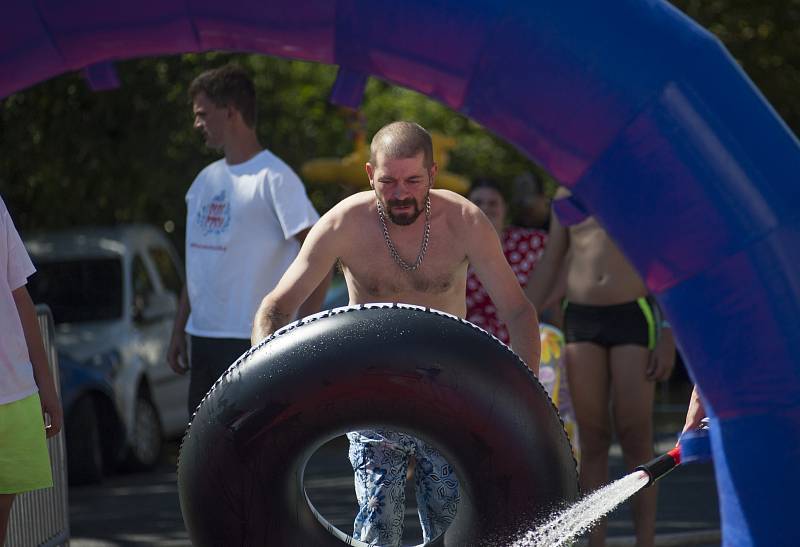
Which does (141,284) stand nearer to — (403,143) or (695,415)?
(695,415)

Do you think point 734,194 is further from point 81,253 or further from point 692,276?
point 81,253

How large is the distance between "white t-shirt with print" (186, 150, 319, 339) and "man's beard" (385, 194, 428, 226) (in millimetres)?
1443

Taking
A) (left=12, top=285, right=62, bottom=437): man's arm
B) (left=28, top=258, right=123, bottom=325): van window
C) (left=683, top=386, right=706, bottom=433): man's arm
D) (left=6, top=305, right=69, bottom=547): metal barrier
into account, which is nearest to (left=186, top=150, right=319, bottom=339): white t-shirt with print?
(left=6, top=305, right=69, bottom=547): metal barrier

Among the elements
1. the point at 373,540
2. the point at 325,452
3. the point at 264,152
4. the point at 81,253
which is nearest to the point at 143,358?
the point at 81,253

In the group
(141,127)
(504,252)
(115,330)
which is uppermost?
(141,127)

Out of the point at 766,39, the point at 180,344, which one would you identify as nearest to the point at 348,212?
the point at 180,344

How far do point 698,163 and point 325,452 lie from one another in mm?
9236

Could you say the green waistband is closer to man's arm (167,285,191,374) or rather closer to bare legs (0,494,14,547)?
man's arm (167,285,191,374)

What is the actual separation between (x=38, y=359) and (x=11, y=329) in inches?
11.9

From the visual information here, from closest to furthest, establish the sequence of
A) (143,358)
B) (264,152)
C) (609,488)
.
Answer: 1. (609,488)
2. (264,152)
3. (143,358)

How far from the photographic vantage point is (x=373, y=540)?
526 centimetres

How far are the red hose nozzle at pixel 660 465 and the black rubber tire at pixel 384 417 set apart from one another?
14.8 inches

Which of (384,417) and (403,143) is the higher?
(403,143)

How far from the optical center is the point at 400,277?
5340mm
